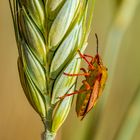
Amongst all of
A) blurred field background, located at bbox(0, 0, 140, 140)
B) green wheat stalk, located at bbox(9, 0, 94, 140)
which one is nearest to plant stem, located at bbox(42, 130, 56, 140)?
green wheat stalk, located at bbox(9, 0, 94, 140)

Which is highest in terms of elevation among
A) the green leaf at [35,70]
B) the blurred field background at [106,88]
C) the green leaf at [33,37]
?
the green leaf at [33,37]

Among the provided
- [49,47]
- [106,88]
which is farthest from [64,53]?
[106,88]

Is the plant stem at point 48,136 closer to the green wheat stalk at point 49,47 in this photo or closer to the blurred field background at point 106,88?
the green wheat stalk at point 49,47

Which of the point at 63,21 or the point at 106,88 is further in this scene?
the point at 106,88

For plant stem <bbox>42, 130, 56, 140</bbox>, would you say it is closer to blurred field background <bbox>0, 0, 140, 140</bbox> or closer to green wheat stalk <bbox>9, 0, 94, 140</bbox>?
green wheat stalk <bbox>9, 0, 94, 140</bbox>

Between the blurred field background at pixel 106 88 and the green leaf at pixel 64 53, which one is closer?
the green leaf at pixel 64 53

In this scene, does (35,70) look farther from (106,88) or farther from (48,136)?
(106,88)

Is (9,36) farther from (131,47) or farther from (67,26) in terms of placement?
(67,26)

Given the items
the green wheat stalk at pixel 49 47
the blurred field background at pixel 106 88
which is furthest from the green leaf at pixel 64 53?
the blurred field background at pixel 106 88
